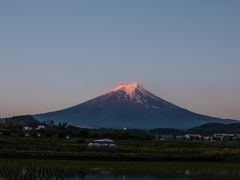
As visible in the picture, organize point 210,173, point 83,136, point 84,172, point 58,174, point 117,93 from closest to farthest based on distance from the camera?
1. point 58,174
2. point 84,172
3. point 210,173
4. point 83,136
5. point 117,93

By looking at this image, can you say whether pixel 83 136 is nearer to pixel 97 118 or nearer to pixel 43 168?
pixel 43 168

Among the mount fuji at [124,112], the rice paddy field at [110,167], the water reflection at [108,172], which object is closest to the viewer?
the water reflection at [108,172]

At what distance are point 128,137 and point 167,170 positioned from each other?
47537 mm

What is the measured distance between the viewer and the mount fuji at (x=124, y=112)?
14588cm

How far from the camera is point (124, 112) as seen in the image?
147000 mm

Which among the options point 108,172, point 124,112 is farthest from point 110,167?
point 124,112

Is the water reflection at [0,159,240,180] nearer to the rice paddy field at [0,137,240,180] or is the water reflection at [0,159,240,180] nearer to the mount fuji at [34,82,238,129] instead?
the rice paddy field at [0,137,240,180]

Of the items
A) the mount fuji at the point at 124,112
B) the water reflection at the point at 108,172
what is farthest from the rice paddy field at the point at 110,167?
the mount fuji at the point at 124,112

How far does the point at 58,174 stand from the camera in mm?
22250

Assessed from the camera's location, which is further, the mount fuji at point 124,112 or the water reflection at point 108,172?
the mount fuji at point 124,112

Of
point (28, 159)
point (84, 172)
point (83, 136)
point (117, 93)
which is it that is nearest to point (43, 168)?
point (84, 172)

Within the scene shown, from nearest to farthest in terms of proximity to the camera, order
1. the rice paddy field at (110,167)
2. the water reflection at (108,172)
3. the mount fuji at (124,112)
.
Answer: the water reflection at (108,172)
the rice paddy field at (110,167)
the mount fuji at (124,112)

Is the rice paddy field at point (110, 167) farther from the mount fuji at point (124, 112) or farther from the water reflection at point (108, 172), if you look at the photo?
the mount fuji at point (124, 112)

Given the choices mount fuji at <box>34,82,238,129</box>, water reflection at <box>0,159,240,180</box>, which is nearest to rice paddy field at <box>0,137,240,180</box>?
water reflection at <box>0,159,240,180</box>
